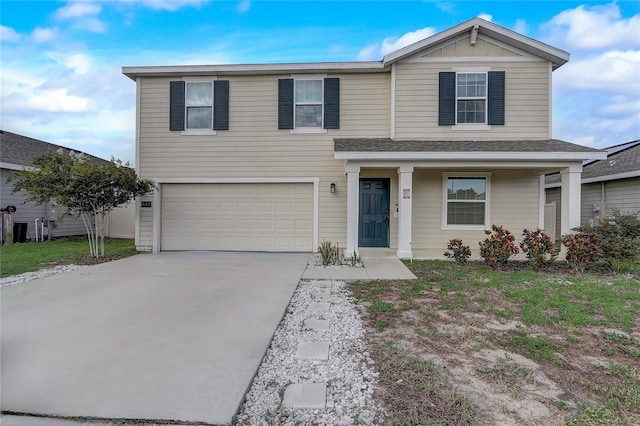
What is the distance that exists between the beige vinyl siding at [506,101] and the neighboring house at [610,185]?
3.24m

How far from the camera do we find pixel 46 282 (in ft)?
19.4

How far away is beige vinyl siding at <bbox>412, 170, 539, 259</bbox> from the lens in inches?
353

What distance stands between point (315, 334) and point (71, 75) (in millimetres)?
15218

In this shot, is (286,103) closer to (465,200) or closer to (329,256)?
(329,256)

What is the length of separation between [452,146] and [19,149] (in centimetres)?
1608

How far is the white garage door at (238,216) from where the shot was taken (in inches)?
375

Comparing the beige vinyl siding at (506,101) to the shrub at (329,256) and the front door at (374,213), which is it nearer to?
the front door at (374,213)

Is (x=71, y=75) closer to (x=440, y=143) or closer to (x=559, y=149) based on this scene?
(x=440, y=143)

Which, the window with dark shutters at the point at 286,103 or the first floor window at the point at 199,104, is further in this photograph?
the first floor window at the point at 199,104

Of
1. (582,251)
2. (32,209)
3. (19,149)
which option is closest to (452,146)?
(582,251)

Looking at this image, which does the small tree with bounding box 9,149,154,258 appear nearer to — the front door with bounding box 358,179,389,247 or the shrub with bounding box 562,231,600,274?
the front door with bounding box 358,179,389,247

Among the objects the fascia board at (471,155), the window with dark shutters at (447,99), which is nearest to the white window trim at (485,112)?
the window with dark shutters at (447,99)

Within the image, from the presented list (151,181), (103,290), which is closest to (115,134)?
(151,181)

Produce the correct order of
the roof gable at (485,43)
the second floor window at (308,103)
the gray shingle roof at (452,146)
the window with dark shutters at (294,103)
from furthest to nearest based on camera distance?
the second floor window at (308,103), the window with dark shutters at (294,103), the roof gable at (485,43), the gray shingle roof at (452,146)
